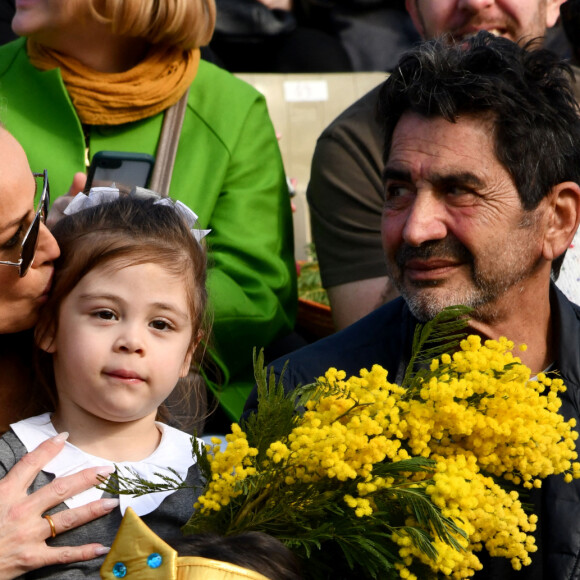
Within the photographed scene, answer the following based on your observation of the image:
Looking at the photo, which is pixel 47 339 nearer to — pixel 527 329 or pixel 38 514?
pixel 38 514

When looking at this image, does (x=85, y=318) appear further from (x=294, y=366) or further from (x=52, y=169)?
(x=52, y=169)

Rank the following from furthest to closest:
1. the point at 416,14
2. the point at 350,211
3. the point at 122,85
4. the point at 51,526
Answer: the point at 416,14
the point at 350,211
the point at 122,85
the point at 51,526

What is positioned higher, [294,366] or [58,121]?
[58,121]

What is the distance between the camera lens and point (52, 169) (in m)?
3.49

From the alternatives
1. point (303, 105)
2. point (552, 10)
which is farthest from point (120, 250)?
point (303, 105)

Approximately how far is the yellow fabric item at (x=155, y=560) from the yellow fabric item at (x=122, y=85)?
88.3 inches

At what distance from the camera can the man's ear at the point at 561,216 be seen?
2.85 m

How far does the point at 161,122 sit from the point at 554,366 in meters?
1.68

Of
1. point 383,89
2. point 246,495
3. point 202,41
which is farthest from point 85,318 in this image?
point 202,41

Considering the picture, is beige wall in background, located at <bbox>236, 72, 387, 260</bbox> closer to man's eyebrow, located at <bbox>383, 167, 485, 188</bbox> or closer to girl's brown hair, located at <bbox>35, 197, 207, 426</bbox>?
man's eyebrow, located at <bbox>383, 167, 485, 188</bbox>

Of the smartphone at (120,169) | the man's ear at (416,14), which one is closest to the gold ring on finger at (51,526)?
the smartphone at (120,169)

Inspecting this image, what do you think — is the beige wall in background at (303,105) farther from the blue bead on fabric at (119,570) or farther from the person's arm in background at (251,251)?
the blue bead on fabric at (119,570)

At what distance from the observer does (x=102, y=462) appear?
7.44 feet

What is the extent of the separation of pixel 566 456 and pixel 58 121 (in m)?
2.31
